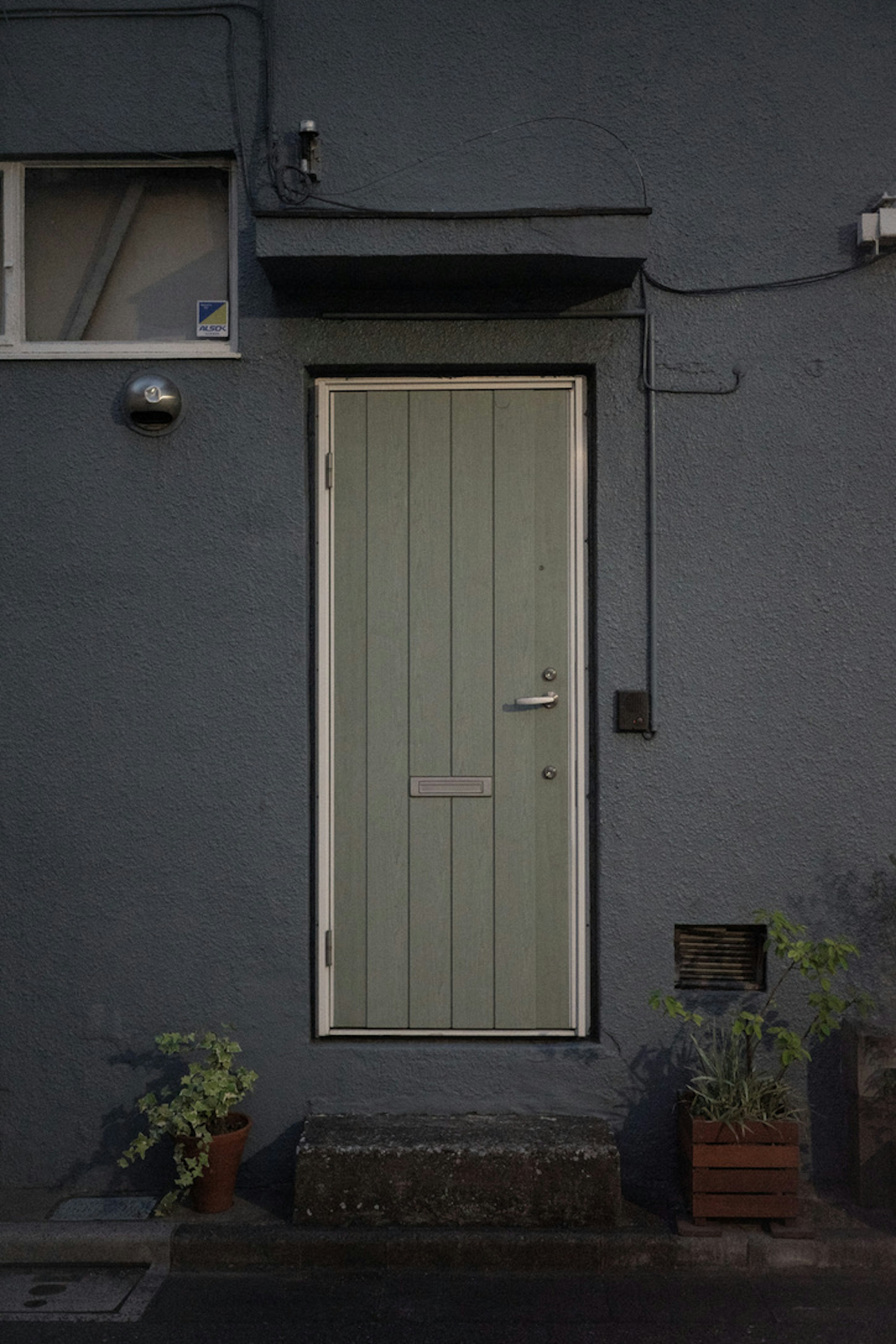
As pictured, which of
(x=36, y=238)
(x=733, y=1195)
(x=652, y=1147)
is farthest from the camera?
(x=36, y=238)

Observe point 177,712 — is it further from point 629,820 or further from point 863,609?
point 863,609

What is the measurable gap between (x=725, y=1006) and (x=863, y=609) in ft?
5.26

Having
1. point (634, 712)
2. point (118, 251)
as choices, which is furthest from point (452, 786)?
point (118, 251)

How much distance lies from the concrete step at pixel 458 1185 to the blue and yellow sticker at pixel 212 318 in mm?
3106

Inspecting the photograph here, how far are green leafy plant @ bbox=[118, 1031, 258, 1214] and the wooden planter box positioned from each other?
64.2 inches

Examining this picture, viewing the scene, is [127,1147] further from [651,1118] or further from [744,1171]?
[744,1171]

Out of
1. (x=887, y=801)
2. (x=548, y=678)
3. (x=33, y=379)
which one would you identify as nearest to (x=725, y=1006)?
(x=887, y=801)

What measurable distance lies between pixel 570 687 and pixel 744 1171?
1831 mm

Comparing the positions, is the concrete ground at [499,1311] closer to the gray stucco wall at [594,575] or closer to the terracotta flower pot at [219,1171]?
the terracotta flower pot at [219,1171]

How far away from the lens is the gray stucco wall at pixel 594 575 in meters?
4.21

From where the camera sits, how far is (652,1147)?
13.7 feet

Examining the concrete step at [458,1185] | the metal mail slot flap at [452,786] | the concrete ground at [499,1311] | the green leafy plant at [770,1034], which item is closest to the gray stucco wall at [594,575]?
the green leafy plant at [770,1034]

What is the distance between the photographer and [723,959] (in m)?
4.27

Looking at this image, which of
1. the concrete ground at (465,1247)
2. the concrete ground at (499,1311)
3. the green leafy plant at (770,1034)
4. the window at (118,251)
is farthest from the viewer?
the window at (118,251)
